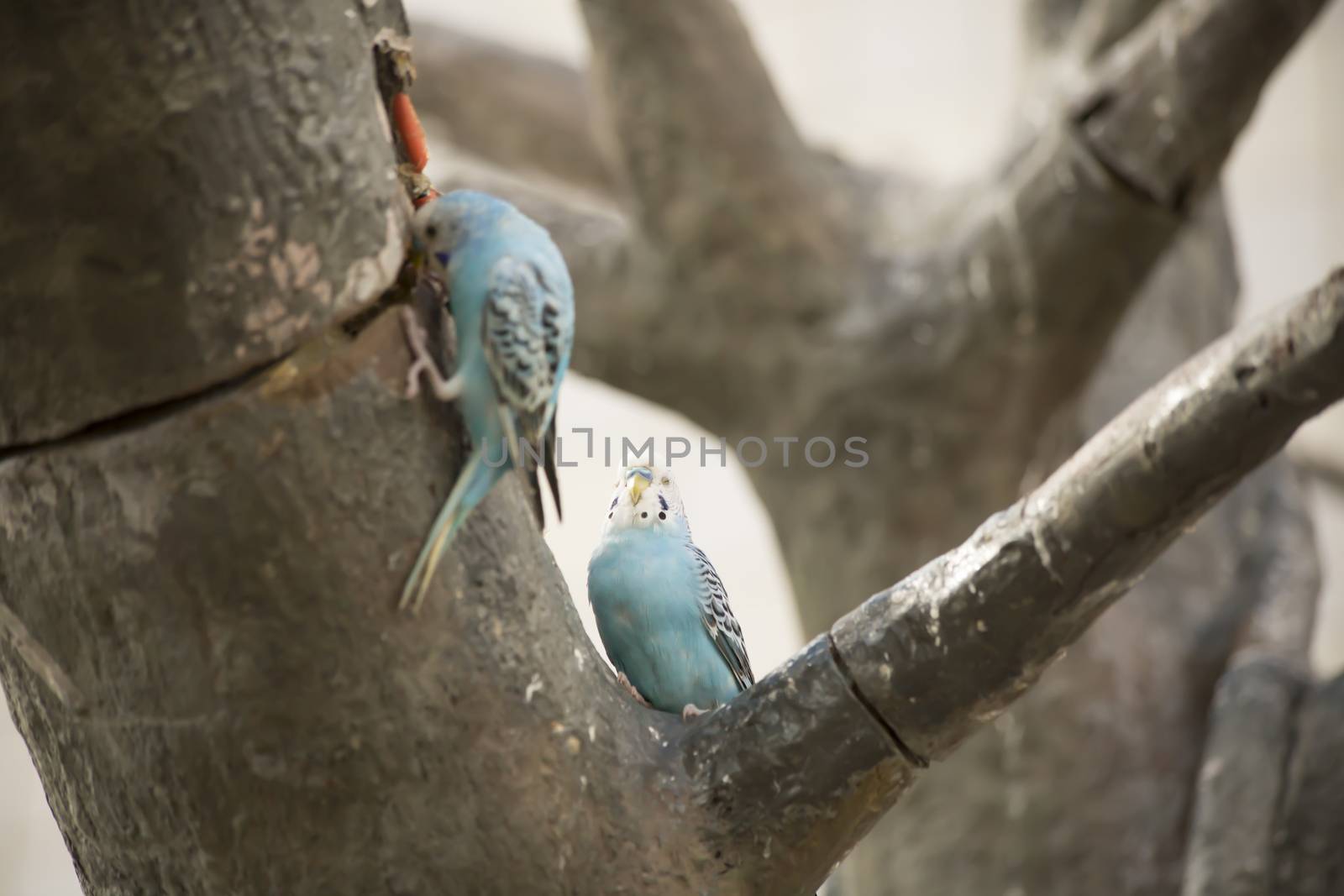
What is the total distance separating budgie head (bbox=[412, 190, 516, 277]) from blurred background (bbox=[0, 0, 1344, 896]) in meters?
3.48

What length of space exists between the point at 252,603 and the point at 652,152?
173cm

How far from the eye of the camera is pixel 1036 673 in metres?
1.18

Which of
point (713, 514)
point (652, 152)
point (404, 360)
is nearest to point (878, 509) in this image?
point (652, 152)

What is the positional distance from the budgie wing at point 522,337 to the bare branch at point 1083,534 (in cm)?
36

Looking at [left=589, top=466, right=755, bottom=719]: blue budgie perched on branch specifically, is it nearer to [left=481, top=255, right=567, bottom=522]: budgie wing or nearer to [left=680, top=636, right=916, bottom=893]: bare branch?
[left=680, top=636, right=916, bottom=893]: bare branch

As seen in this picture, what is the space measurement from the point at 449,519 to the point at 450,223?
0.78ft

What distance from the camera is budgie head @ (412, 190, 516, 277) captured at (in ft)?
3.58

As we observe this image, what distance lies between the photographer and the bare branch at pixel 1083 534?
1087 millimetres

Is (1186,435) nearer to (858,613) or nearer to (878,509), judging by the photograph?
(858,613)

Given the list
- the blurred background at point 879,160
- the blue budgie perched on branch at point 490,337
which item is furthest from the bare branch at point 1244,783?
the blurred background at point 879,160

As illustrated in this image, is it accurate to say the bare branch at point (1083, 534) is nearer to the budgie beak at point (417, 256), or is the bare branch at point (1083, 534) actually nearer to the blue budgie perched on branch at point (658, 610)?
the blue budgie perched on branch at point (658, 610)

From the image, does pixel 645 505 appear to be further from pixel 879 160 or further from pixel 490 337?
pixel 879 160

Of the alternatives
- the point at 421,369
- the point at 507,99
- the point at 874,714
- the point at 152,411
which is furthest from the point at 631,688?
the point at 507,99

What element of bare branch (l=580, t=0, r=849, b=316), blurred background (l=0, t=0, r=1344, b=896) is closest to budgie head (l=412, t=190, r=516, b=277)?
bare branch (l=580, t=0, r=849, b=316)
